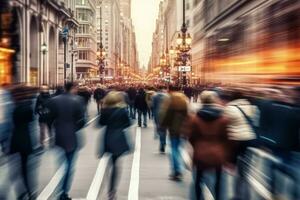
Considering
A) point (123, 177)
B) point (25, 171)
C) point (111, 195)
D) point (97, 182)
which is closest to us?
point (25, 171)

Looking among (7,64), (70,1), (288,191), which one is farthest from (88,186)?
(70,1)

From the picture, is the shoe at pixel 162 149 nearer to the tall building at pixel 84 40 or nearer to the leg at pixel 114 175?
the leg at pixel 114 175

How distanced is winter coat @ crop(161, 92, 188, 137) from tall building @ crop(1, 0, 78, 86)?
40739mm

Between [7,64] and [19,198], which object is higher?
[7,64]

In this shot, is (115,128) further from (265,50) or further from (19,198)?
(265,50)

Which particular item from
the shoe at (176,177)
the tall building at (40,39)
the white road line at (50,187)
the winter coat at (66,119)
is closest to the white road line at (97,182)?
the white road line at (50,187)

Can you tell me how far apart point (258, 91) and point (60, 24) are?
272ft

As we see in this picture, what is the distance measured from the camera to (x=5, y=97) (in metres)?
13.0

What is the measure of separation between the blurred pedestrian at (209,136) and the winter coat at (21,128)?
2.82 meters

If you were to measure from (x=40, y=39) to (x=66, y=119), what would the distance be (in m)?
66.8

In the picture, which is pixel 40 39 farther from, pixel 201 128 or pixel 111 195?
pixel 201 128

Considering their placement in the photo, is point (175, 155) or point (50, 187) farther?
point (175, 155)

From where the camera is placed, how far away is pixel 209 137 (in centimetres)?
853

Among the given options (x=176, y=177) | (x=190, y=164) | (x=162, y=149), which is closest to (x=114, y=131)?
(x=176, y=177)
